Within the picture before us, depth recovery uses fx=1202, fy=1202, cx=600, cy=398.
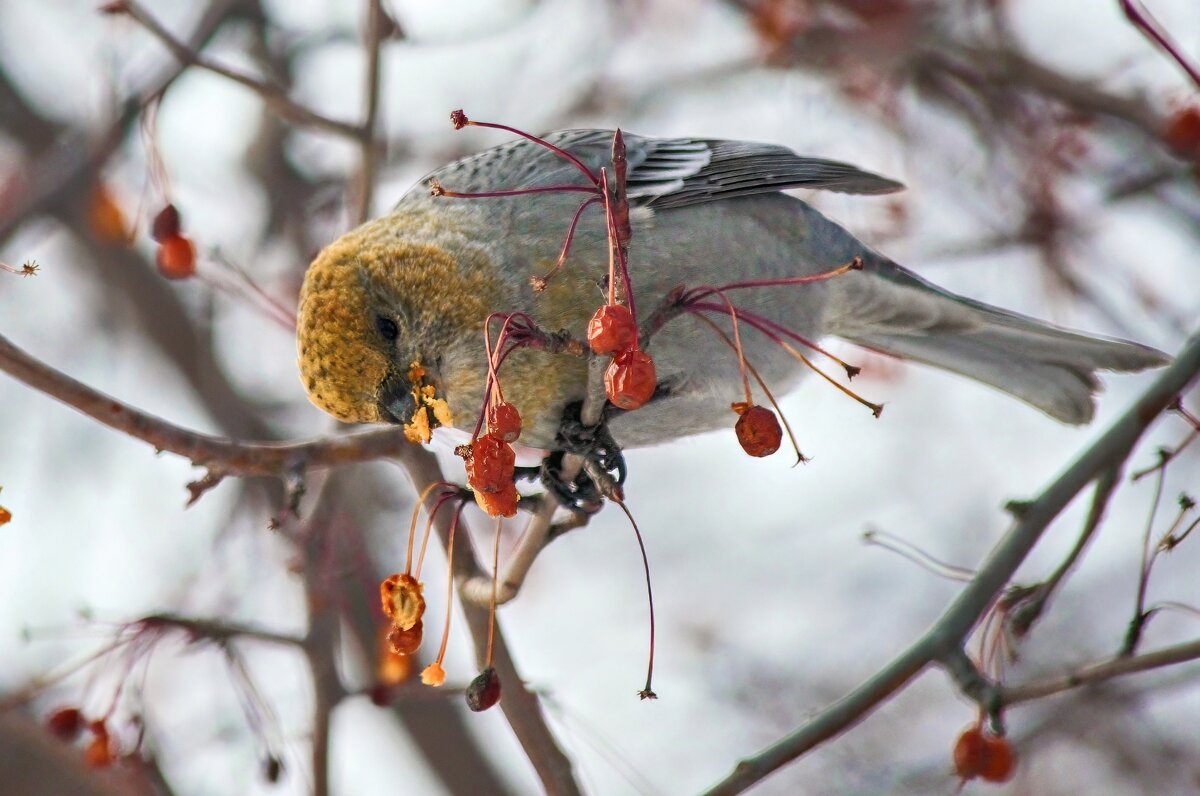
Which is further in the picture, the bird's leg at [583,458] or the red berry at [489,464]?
the bird's leg at [583,458]

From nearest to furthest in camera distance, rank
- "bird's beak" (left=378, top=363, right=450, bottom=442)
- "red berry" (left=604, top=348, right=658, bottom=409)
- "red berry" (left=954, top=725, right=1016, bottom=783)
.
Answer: "red berry" (left=604, top=348, right=658, bottom=409), "red berry" (left=954, top=725, right=1016, bottom=783), "bird's beak" (left=378, top=363, right=450, bottom=442)

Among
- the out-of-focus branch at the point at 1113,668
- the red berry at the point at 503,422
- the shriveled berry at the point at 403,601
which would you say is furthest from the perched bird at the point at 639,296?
the out-of-focus branch at the point at 1113,668

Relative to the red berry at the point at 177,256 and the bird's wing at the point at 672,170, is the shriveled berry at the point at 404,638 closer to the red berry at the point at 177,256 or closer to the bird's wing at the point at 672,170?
the red berry at the point at 177,256

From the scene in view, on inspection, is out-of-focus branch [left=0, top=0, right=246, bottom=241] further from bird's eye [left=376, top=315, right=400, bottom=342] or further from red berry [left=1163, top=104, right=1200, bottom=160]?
red berry [left=1163, top=104, right=1200, bottom=160]

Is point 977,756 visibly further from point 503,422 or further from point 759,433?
point 503,422

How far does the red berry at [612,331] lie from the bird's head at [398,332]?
1.07m

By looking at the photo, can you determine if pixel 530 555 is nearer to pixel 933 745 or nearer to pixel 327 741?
pixel 327 741

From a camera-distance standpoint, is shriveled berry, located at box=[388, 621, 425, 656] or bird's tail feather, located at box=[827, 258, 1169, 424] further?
bird's tail feather, located at box=[827, 258, 1169, 424]

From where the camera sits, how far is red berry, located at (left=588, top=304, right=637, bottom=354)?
7.50 ft

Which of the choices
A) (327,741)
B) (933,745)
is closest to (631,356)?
(327,741)

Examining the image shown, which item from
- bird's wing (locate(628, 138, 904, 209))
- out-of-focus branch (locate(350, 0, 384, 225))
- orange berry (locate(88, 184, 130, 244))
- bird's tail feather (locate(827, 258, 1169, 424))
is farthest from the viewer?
orange berry (locate(88, 184, 130, 244))

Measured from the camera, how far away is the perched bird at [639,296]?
341 cm

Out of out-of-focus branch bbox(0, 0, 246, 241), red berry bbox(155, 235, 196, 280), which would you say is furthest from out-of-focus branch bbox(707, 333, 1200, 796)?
out-of-focus branch bbox(0, 0, 246, 241)

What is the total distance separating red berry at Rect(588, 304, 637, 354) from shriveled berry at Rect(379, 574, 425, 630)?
2.51 ft
